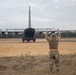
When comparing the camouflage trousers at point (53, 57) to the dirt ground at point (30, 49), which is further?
the dirt ground at point (30, 49)

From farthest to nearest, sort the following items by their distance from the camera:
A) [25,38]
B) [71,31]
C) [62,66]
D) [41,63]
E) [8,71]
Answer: [71,31], [25,38], [41,63], [62,66], [8,71]

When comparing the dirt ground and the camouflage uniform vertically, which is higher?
the camouflage uniform

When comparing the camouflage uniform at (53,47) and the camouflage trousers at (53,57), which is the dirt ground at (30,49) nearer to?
the camouflage trousers at (53,57)

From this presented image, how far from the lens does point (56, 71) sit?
45.9ft

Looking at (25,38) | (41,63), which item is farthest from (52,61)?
(25,38)

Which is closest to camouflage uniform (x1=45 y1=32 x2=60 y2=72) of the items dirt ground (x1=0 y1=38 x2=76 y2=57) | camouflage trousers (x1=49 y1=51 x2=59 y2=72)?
camouflage trousers (x1=49 y1=51 x2=59 y2=72)

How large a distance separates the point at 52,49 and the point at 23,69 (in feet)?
7.80

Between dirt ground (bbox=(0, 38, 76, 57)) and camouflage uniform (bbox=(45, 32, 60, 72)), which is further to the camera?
dirt ground (bbox=(0, 38, 76, 57))

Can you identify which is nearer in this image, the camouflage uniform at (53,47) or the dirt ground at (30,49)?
the camouflage uniform at (53,47)

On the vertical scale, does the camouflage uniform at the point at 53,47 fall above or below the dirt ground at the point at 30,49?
above

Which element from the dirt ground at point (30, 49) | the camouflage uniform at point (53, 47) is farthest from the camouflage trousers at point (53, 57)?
the dirt ground at point (30, 49)

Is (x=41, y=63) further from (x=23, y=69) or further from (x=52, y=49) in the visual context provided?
(x=52, y=49)

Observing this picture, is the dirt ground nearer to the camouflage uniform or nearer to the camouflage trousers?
the camouflage trousers

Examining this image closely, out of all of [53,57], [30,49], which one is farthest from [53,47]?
[30,49]
